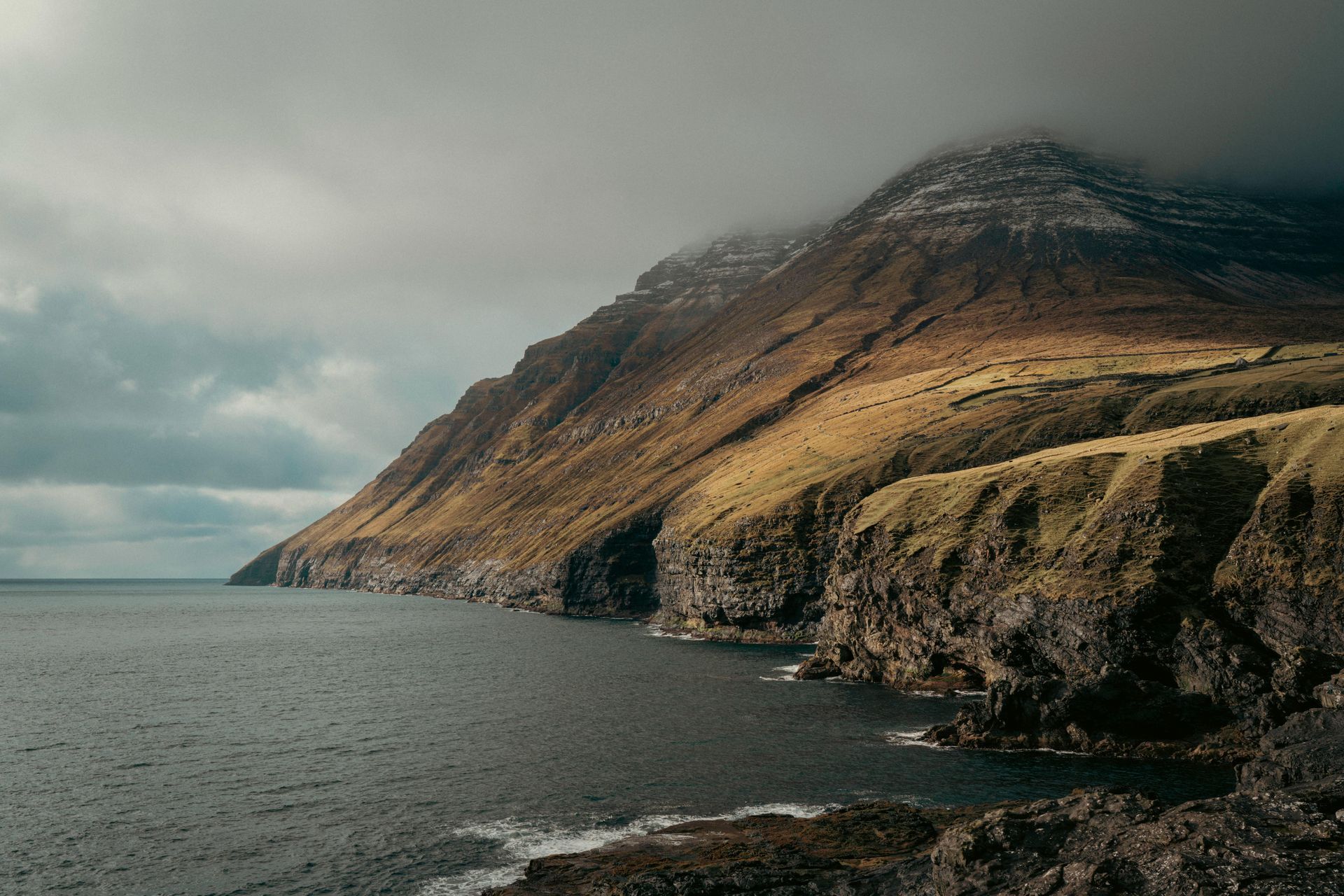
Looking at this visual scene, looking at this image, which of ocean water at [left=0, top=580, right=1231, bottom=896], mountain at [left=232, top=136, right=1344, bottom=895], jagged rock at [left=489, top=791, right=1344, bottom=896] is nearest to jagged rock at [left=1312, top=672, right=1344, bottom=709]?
mountain at [left=232, top=136, right=1344, bottom=895]

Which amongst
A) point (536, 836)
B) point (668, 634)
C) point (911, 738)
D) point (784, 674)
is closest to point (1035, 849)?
point (536, 836)

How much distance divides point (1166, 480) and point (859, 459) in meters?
84.3

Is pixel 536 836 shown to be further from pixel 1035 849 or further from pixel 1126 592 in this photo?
pixel 1126 592

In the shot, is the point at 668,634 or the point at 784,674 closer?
the point at 784,674

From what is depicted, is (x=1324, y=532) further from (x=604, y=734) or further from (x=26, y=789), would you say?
(x=26, y=789)

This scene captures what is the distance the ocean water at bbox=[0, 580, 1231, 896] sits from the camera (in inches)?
1913

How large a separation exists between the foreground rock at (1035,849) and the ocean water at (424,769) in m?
6.08

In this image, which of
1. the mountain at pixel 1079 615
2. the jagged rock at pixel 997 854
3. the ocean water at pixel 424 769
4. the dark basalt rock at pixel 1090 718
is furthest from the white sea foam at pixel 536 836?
the dark basalt rock at pixel 1090 718

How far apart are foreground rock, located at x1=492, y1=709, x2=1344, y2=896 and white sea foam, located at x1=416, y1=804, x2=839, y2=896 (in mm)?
2051

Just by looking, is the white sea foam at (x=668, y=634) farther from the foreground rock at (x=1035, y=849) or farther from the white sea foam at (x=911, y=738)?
the foreground rock at (x=1035, y=849)

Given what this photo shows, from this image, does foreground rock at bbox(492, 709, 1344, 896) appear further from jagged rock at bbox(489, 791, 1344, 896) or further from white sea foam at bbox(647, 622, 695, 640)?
white sea foam at bbox(647, 622, 695, 640)

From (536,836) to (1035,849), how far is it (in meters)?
32.7

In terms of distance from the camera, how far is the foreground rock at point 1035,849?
1017 inches

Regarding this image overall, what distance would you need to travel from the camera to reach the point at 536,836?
5112cm
